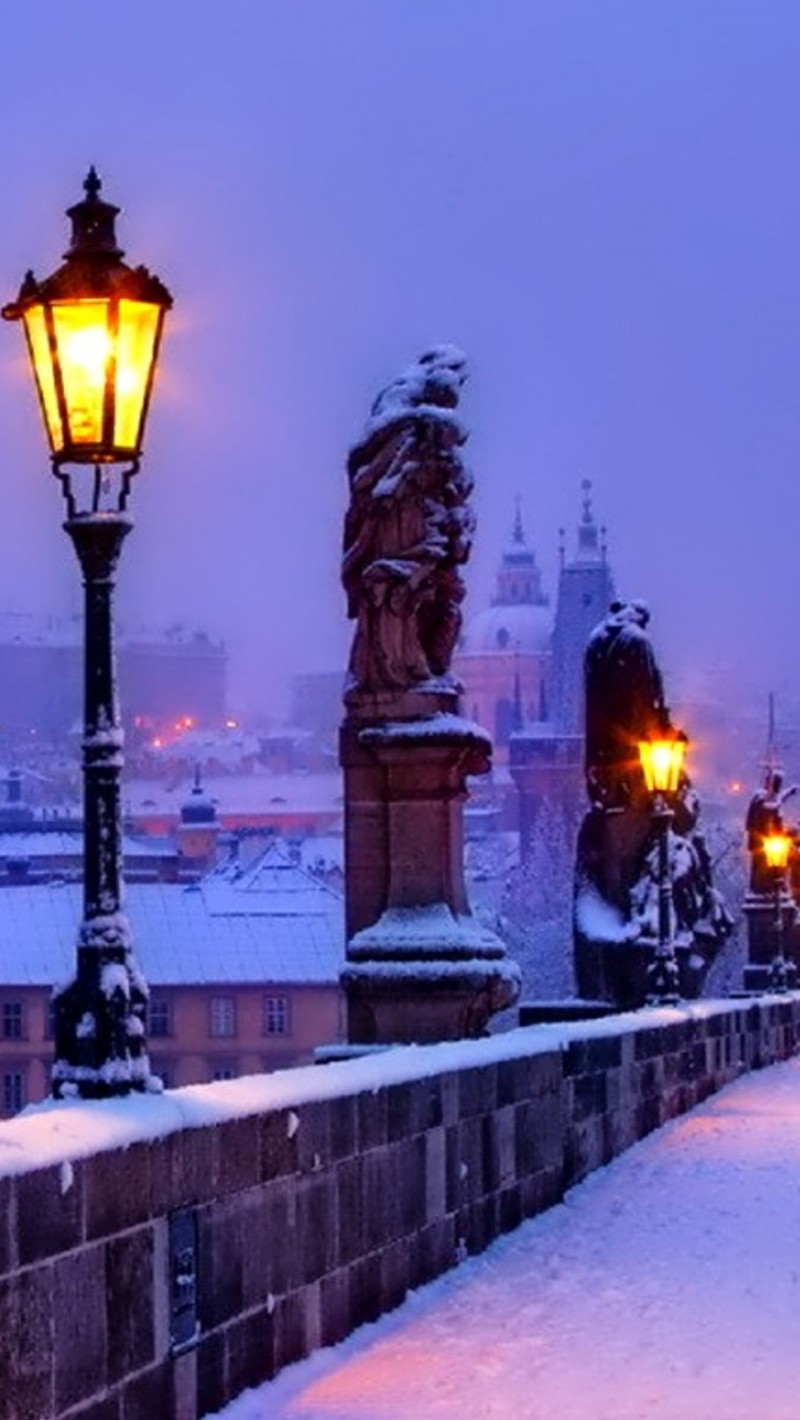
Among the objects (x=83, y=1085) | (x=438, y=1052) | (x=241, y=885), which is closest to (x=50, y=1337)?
(x=83, y=1085)

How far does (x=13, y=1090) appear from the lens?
92.2 m

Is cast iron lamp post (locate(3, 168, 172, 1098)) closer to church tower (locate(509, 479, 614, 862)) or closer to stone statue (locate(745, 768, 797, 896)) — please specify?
stone statue (locate(745, 768, 797, 896))

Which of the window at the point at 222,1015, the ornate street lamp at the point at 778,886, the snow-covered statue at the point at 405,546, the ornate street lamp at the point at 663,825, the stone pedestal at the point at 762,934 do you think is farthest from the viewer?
the window at the point at 222,1015

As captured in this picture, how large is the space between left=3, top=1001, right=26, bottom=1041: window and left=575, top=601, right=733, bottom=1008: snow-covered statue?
68.7 metres

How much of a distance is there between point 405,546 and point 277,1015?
86.4 metres

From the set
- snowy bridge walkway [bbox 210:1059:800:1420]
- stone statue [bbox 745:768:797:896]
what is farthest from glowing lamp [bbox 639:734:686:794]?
stone statue [bbox 745:768:797:896]

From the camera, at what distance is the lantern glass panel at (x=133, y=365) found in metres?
9.02

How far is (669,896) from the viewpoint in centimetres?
2655

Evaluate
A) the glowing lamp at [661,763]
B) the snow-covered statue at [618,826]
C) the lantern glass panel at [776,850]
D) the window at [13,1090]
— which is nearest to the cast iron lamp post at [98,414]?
the glowing lamp at [661,763]

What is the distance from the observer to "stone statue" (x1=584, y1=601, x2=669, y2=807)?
28.1 meters

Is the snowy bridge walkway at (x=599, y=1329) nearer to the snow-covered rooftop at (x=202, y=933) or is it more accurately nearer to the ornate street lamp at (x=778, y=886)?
the ornate street lamp at (x=778, y=886)

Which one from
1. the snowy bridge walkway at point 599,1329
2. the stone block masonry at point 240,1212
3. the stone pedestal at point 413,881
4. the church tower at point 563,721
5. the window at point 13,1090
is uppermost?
the church tower at point 563,721

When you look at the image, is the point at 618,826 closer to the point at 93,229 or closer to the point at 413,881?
the point at 413,881

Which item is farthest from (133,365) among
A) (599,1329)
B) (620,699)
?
(620,699)
